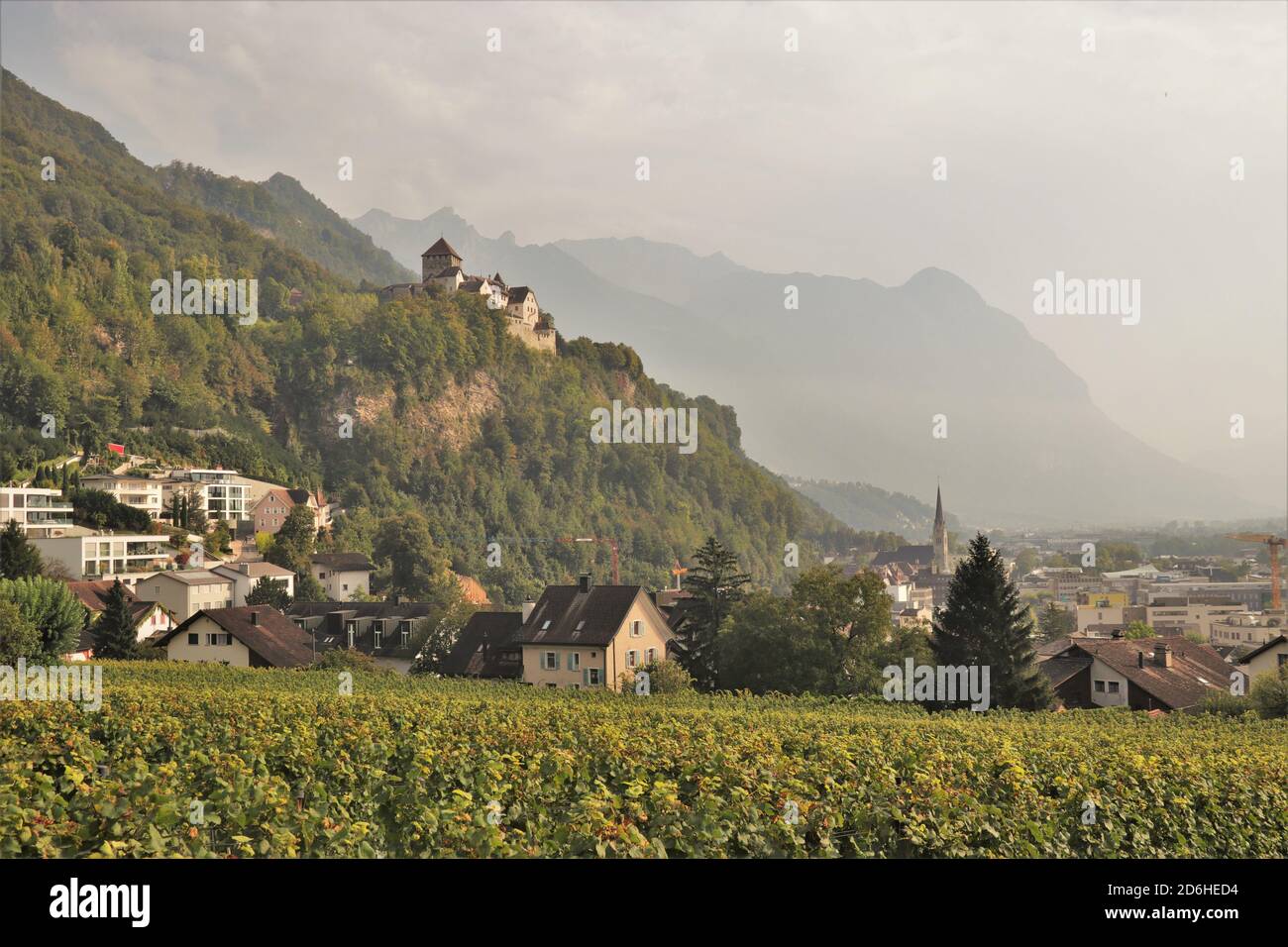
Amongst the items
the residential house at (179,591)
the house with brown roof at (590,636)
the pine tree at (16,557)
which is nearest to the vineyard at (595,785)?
the house with brown roof at (590,636)

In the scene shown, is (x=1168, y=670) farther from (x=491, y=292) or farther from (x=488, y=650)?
(x=491, y=292)

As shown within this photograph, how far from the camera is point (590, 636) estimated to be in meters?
49.3

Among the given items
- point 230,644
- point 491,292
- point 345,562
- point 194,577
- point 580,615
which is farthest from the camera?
point 491,292

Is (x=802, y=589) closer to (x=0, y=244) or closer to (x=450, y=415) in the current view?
(x=450, y=415)

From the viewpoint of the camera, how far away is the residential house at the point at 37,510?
91.6 m

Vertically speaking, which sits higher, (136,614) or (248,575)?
(248,575)

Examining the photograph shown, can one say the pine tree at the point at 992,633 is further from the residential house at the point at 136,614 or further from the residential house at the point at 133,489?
the residential house at the point at 133,489

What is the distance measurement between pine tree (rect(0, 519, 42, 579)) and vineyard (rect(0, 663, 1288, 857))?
167 feet

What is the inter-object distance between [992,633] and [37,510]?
3170 inches

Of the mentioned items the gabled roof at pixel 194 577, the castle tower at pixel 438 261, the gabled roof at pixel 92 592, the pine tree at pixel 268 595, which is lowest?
the pine tree at pixel 268 595

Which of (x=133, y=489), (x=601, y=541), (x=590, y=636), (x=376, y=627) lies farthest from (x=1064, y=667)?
(x=601, y=541)

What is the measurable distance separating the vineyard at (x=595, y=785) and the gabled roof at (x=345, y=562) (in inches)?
3390

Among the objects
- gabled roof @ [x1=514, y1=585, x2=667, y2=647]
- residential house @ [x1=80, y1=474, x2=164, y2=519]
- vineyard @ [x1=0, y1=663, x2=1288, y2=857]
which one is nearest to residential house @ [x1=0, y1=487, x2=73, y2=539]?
residential house @ [x1=80, y1=474, x2=164, y2=519]
